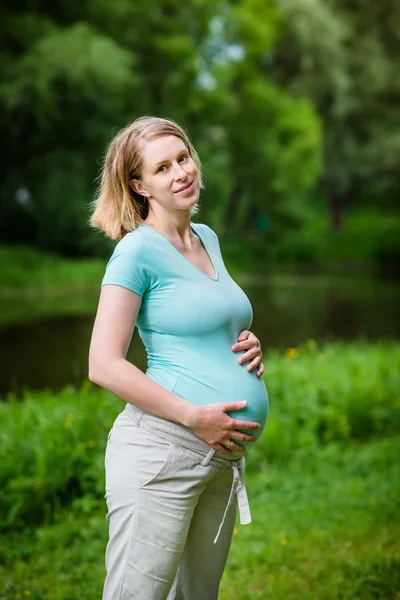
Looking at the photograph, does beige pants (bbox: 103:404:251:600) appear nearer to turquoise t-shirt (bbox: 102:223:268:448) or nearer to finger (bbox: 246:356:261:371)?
turquoise t-shirt (bbox: 102:223:268:448)

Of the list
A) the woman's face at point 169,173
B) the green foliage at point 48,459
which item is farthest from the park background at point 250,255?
the woman's face at point 169,173

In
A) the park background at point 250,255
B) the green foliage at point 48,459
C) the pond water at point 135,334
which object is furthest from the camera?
the pond water at point 135,334

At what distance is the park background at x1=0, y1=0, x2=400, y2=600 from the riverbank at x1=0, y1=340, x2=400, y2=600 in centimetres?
1

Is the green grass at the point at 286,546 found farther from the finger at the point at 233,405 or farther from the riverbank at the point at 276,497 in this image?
the finger at the point at 233,405

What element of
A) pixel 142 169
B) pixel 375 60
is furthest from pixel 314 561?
pixel 375 60

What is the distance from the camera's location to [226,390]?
6.32 feet

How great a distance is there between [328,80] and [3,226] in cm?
1498

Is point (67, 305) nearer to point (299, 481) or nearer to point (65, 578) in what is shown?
point (299, 481)

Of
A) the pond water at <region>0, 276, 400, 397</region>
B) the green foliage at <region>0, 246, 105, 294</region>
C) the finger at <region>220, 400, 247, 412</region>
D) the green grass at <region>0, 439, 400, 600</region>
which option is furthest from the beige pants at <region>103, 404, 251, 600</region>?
the green foliage at <region>0, 246, 105, 294</region>

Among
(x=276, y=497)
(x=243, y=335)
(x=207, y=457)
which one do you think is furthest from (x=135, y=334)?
(x=207, y=457)

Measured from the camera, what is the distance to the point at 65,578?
3.29 meters

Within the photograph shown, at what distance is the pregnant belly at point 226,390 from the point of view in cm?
190

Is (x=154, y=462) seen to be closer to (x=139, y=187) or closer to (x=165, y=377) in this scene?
(x=165, y=377)

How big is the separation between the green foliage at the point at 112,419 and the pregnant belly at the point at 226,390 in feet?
7.55
